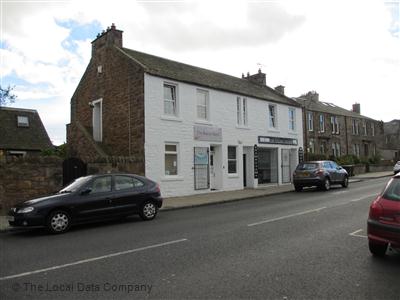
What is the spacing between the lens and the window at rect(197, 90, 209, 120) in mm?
20891

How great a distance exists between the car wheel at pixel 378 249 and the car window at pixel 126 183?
23.7 feet

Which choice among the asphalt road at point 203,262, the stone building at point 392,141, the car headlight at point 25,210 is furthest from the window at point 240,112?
the stone building at point 392,141

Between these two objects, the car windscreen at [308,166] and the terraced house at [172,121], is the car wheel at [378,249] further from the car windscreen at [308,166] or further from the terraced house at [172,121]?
the car windscreen at [308,166]

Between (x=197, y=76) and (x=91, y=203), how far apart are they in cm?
1243

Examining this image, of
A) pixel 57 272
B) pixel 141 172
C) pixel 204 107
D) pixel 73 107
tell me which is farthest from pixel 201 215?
pixel 73 107

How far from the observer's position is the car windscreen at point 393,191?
6.50 m

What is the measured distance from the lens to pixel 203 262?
659 cm

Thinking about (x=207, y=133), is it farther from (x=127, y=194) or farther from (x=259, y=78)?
(x=259, y=78)

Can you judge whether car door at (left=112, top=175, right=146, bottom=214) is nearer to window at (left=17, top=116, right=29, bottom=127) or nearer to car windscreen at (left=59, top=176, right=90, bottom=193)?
car windscreen at (left=59, top=176, right=90, bottom=193)

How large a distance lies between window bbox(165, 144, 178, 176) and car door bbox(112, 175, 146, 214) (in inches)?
266

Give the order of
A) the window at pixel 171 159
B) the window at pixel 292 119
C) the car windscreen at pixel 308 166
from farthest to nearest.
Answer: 1. the window at pixel 292 119
2. the car windscreen at pixel 308 166
3. the window at pixel 171 159

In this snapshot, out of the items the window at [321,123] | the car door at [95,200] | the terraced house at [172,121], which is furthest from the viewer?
the window at [321,123]

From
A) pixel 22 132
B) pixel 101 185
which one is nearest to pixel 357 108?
pixel 22 132

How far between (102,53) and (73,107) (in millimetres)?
4512
